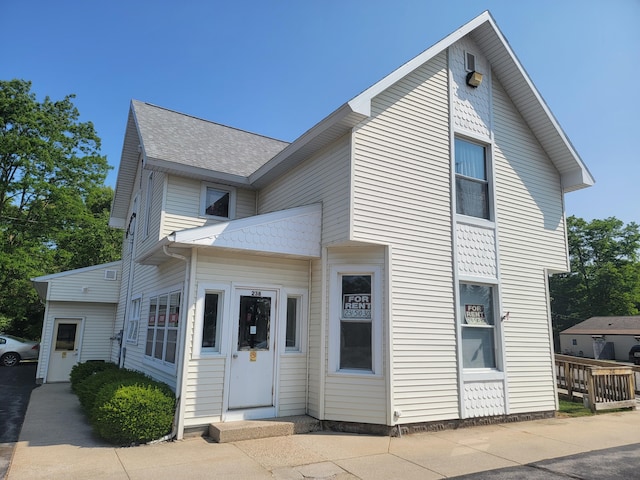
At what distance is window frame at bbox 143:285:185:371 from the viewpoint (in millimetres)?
7930

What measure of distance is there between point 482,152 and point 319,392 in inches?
253

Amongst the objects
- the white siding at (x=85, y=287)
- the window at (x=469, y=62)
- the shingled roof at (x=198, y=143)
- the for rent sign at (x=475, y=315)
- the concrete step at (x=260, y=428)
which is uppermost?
the window at (x=469, y=62)

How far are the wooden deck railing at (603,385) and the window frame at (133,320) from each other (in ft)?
38.2

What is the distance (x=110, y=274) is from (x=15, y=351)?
9316mm

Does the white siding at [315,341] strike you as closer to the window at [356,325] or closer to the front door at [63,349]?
the window at [356,325]

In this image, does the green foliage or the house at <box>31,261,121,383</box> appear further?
the house at <box>31,261,121,383</box>

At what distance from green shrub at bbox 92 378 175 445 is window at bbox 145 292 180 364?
126cm

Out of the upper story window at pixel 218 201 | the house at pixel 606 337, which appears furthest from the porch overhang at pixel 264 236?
the house at pixel 606 337

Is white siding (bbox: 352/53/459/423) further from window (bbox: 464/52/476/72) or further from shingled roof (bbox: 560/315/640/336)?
shingled roof (bbox: 560/315/640/336)

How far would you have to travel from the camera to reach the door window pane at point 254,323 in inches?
311

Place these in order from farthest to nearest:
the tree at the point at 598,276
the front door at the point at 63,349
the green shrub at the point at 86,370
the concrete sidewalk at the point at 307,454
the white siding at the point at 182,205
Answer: the tree at the point at 598,276, the front door at the point at 63,349, the green shrub at the point at 86,370, the white siding at the point at 182,205, the concrete sidewalk at the point at 307,454

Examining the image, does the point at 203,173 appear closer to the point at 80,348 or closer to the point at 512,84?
the point at 512,84

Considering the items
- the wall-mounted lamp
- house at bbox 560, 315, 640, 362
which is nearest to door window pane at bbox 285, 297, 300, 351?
the wall-mounted lamp

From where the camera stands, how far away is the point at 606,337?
1511 inches
